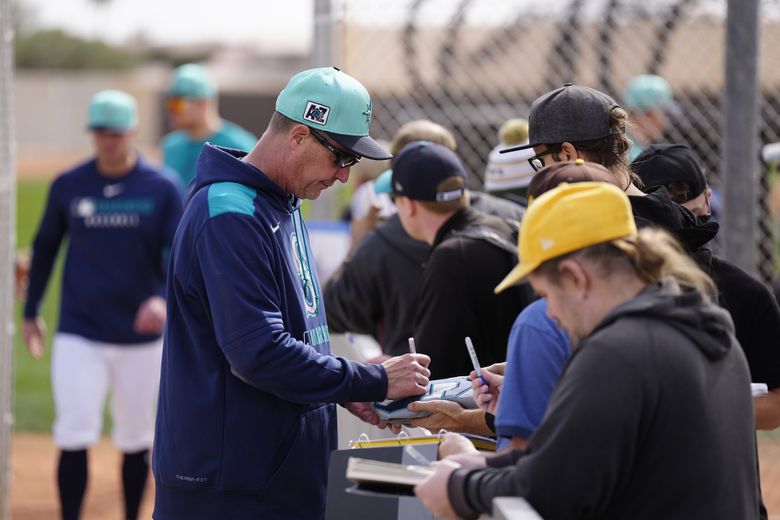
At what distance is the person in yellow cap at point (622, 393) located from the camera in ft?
7.01

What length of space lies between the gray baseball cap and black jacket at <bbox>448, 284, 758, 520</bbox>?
3.30 ft

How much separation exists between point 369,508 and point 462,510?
87 cm

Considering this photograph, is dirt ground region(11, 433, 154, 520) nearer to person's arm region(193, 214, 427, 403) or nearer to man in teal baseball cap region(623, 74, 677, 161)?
man in teal baseball cap region(623, 74, 677, 161)

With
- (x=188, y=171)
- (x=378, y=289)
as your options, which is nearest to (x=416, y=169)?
(x=378, y=289)

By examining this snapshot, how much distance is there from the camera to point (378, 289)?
198 inches

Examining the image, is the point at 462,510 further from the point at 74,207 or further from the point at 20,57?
the point at 20,57

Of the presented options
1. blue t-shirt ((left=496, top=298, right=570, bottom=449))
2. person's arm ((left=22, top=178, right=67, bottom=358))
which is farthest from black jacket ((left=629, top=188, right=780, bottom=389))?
person's arm ((left=22, top=178, right=67, bottom=358))

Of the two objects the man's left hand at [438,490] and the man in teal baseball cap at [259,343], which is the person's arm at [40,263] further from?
the man's left hand at [438,490]

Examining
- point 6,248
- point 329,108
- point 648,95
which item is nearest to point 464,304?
point 329,108

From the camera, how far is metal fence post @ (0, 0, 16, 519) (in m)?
5.20

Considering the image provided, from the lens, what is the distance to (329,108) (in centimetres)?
329

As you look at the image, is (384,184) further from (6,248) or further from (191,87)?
→ (191,87)

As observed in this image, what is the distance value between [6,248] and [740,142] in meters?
3.44

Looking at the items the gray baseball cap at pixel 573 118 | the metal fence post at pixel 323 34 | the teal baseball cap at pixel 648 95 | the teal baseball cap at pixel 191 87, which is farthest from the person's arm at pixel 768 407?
the teal baseball cap at pixel 191 87
